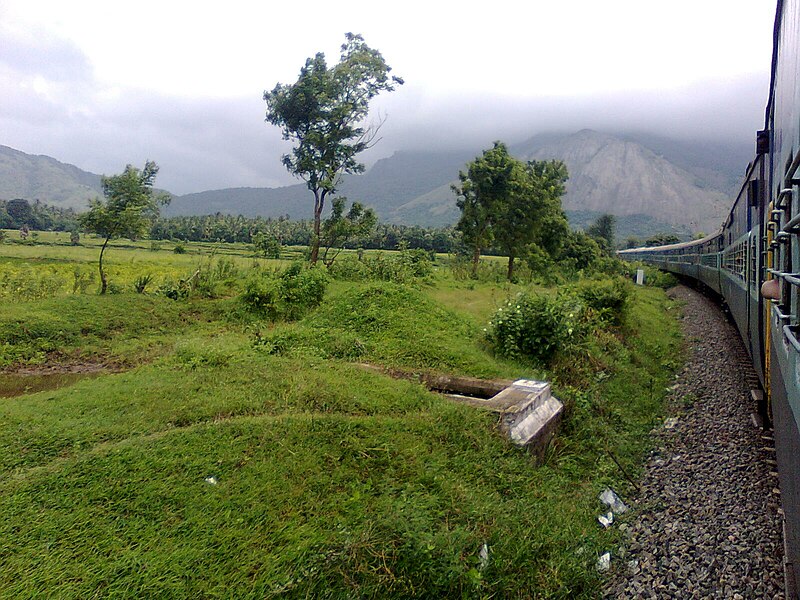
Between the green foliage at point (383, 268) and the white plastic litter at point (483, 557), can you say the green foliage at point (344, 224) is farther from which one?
the white plastic litter at point (483, 557)

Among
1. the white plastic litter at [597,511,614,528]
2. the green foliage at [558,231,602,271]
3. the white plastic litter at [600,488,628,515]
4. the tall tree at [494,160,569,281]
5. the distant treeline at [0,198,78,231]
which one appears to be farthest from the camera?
the distant treeline at [0,198,78,231]

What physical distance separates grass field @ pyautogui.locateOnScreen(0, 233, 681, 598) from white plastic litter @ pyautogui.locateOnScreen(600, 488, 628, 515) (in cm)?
8

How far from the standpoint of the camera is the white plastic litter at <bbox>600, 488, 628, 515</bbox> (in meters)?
5.10

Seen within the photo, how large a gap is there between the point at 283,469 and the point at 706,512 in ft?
11.9

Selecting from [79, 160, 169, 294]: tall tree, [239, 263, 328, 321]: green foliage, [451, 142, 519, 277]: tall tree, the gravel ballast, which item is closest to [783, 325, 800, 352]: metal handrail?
the gravel ballast

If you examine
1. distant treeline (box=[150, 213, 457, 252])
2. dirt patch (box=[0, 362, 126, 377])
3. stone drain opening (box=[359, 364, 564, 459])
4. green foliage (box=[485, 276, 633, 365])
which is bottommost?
stone drain opening (box=[359, 364, 564, 459])

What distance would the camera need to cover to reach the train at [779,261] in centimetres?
247

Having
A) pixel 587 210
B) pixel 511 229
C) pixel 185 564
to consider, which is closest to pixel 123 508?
pixel 185 564

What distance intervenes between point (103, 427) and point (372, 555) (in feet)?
8.44

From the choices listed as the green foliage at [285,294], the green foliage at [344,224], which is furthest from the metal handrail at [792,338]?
the green foliage at [344,224]

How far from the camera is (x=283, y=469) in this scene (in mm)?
3992

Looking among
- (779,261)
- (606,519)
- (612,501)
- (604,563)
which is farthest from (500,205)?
(779,261)

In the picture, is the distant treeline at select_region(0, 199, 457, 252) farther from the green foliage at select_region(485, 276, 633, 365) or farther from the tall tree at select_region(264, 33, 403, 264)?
the green foliage at select_region(485, 276, 633, 365)

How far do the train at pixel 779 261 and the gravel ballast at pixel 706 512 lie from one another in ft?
1.27
